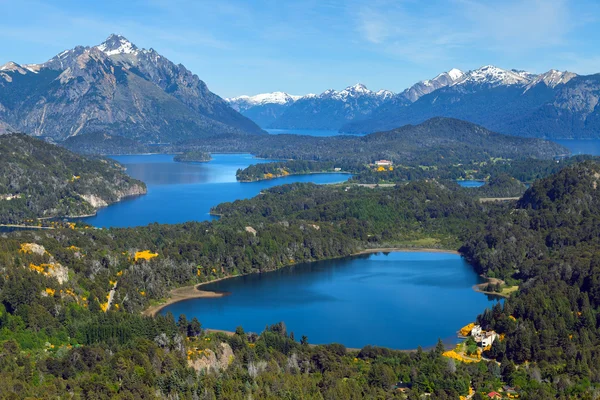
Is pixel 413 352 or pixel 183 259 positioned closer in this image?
pixel 413 352

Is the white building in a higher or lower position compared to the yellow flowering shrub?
lower

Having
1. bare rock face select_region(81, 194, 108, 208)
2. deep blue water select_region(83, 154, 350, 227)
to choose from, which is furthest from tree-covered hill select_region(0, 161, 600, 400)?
bare rock face select_region(81, 194, 108, 208)

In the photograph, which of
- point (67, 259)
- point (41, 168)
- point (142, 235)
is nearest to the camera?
point (67, 259)

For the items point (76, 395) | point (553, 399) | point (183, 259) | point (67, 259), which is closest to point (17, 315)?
point (67, 259)

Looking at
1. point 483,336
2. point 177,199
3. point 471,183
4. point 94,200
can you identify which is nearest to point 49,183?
point 94,200

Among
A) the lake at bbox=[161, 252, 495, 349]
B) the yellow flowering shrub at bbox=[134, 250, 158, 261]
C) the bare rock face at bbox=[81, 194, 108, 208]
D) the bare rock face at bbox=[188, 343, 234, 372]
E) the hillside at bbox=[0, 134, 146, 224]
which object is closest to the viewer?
the bare rock face at bbox=[188, 343, 234, 372]

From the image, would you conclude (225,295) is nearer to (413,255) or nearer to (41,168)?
(413,255)

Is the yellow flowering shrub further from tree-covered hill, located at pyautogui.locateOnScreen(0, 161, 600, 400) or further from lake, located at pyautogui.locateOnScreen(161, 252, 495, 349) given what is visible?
lake, located at pyautogui.locateOnScreen(161, 252, 495, 349)

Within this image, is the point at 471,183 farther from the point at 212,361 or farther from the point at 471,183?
the point at 212,361
